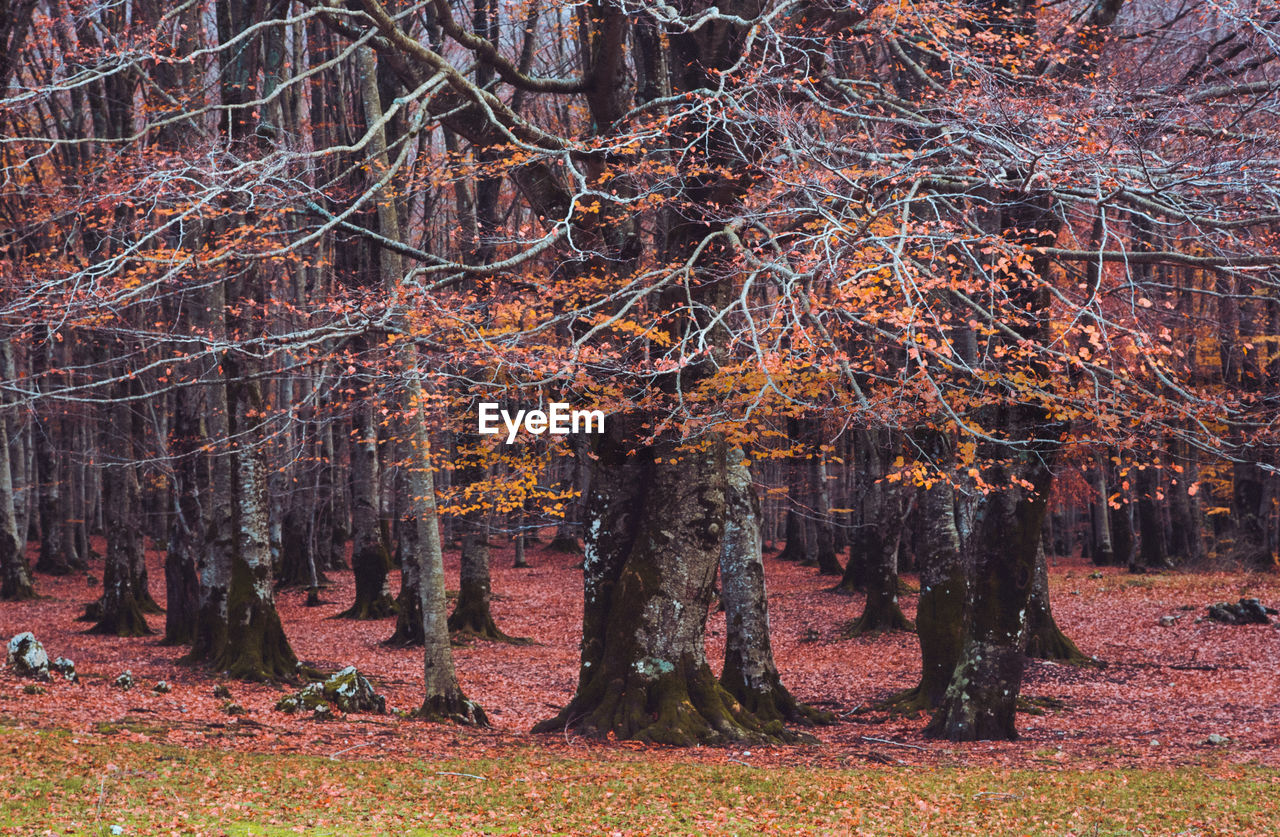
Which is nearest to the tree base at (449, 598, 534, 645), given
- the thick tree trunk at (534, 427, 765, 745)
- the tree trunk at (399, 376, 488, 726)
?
the tree trunk at (399, 376, 488, 726)

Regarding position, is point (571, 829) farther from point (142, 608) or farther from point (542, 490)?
point (142, 608)

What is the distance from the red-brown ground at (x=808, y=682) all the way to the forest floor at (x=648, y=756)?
7 centimetres

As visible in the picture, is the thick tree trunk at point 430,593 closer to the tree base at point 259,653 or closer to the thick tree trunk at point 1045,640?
the tree base at point 259,653

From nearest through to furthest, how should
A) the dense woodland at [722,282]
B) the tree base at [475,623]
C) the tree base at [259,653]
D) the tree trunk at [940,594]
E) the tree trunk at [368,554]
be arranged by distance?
the dense woodland at [722,282] < the tree trunk at [940,594] < the tree base at [259,653] < the tree base at [475,623] < the tree trunk at [368,554]

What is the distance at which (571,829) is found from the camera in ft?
22.9

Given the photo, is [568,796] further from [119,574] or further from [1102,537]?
[1102,537]

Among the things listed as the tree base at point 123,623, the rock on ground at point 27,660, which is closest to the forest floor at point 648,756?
the rock on ground at point 27,660

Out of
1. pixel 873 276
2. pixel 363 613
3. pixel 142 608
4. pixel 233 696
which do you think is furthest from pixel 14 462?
pixel 873 276

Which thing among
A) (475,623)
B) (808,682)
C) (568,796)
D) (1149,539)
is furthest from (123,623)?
(1149,539)

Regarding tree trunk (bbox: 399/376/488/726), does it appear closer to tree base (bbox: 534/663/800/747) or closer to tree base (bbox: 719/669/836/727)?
tree base (bbox: 534/663/800/747)

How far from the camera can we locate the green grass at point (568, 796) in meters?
6.87

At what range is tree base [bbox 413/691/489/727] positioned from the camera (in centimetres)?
1237

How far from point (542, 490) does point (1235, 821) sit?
9943mm

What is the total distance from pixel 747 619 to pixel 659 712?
7.94ft
